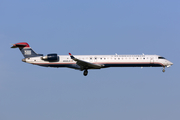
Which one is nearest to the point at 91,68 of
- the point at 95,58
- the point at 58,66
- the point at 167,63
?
the point at 95,58

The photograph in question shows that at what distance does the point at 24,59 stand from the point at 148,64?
1895 cm

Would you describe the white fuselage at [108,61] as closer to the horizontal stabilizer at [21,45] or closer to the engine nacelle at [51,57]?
the engine nacelle at [51,57]

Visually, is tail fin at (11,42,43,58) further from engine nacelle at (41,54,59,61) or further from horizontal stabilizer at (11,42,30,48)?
engine nacelle at (41,54,59,61)

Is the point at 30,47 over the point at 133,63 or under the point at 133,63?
over

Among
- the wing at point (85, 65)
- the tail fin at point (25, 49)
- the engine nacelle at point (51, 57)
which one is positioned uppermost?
the tail fin at point (25, 49)

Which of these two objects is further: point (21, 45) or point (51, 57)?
point (21, 45)

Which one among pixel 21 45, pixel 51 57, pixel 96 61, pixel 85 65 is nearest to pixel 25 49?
pixel 21 45

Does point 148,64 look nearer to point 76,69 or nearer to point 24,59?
point 76,69

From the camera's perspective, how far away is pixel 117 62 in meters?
48.5

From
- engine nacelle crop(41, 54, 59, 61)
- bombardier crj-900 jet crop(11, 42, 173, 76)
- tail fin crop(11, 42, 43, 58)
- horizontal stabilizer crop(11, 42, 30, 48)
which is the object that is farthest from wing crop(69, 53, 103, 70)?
horizontal stabilizer crop(11, 42, 30, 48)

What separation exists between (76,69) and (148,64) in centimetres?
1096

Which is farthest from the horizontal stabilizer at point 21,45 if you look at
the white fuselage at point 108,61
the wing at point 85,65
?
the wing at point 85,65

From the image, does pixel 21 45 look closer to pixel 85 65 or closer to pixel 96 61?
pixel 85 65

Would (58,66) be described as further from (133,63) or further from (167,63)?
(167,63)
